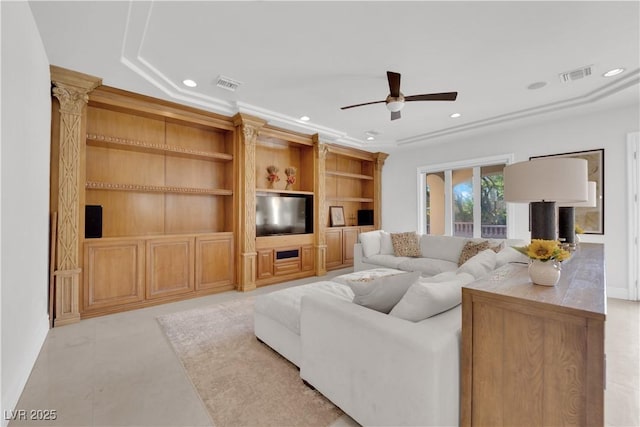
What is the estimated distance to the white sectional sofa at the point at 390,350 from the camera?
4.06 feet

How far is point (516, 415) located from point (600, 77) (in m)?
3.88

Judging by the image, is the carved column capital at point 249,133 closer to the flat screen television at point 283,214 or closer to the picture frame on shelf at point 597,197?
the flat screen television at point 283,214

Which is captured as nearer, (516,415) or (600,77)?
(516,415)

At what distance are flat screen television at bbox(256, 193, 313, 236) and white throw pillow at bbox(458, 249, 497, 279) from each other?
3327 mm

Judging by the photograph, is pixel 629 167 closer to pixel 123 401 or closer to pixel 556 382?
pixel 556 382

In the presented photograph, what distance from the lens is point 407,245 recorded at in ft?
15.5

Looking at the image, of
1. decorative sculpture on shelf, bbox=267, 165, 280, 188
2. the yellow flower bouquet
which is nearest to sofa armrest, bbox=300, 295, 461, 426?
the yellow flower bouquet

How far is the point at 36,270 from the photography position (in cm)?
236

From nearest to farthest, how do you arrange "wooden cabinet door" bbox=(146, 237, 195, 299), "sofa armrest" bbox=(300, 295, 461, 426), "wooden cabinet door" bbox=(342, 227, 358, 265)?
"sofa armrest" bbox=(300, 295, 461, 426)
"wooden cabinet door" bbox=(146, 237, 195, 299)
"wooden cabinet door" bbox=(342, 227, 358, 265)

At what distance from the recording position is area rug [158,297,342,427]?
5.35ft

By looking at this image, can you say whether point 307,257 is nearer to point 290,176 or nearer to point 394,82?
point 290,176

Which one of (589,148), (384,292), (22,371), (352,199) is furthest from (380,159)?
(22,371)

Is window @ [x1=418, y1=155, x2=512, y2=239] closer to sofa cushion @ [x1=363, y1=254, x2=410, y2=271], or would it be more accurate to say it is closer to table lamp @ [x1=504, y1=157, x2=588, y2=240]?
sofa cushion @ [x1=363, y1=254, x2=410, y2=271]

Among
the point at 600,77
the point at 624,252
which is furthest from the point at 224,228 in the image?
the point at 624,252
